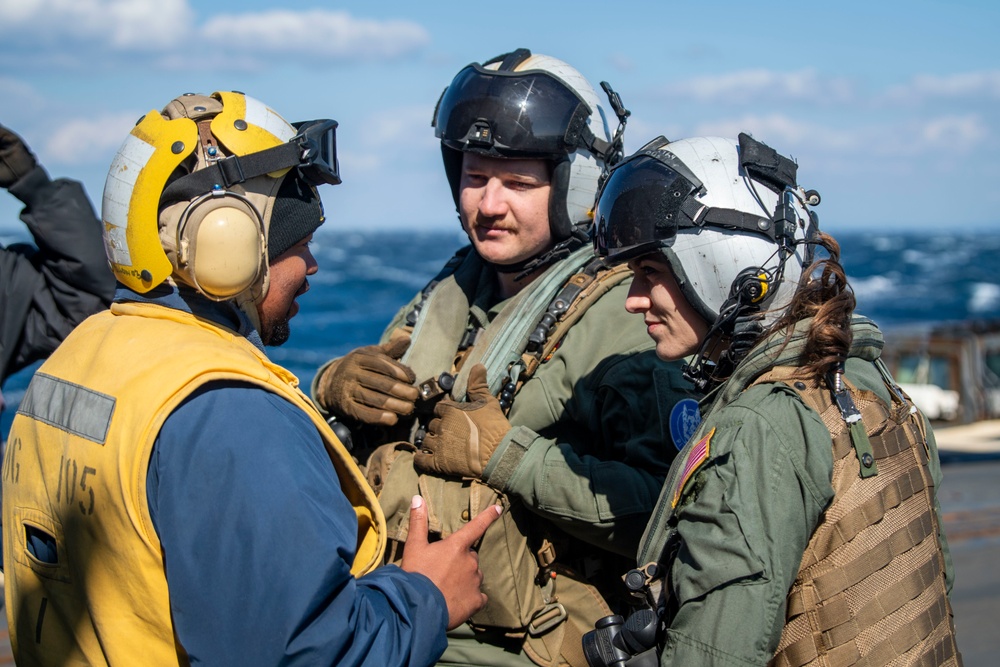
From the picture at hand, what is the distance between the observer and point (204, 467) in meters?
1.83

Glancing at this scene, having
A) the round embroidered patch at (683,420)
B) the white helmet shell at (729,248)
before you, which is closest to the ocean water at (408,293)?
the white helmet shell at (729,248)

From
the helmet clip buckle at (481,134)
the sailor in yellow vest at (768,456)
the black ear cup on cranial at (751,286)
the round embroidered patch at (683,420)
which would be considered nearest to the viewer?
the sailor in yellow vest at (768,456)

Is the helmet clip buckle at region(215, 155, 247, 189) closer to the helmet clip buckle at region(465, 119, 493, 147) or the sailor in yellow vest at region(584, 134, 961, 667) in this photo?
the sailor in yellow vest at region(584, 134, 961, 667)

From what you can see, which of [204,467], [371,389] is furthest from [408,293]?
[204,467]

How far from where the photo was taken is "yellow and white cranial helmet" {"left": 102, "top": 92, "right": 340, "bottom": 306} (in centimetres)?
208

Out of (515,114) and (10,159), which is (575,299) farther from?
(10,159)

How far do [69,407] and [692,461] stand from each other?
1.31 meters

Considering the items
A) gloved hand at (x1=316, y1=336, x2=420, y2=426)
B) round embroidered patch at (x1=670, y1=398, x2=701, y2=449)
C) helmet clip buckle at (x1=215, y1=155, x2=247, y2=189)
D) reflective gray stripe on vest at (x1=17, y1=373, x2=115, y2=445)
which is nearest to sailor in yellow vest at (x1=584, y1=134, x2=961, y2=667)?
round embroidered patch at (x1=670, y1=398, x2=701, y2=449)

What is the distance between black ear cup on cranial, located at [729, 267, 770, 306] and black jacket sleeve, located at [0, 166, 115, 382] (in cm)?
314

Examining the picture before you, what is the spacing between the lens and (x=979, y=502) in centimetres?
864

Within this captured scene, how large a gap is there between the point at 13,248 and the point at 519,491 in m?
2.96

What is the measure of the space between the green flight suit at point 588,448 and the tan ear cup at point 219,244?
1.03 metres

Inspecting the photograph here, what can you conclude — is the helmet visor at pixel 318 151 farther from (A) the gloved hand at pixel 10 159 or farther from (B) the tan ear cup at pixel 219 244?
(A) the gloved hand at pixel 10 159

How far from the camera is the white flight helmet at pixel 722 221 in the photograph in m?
2.28
